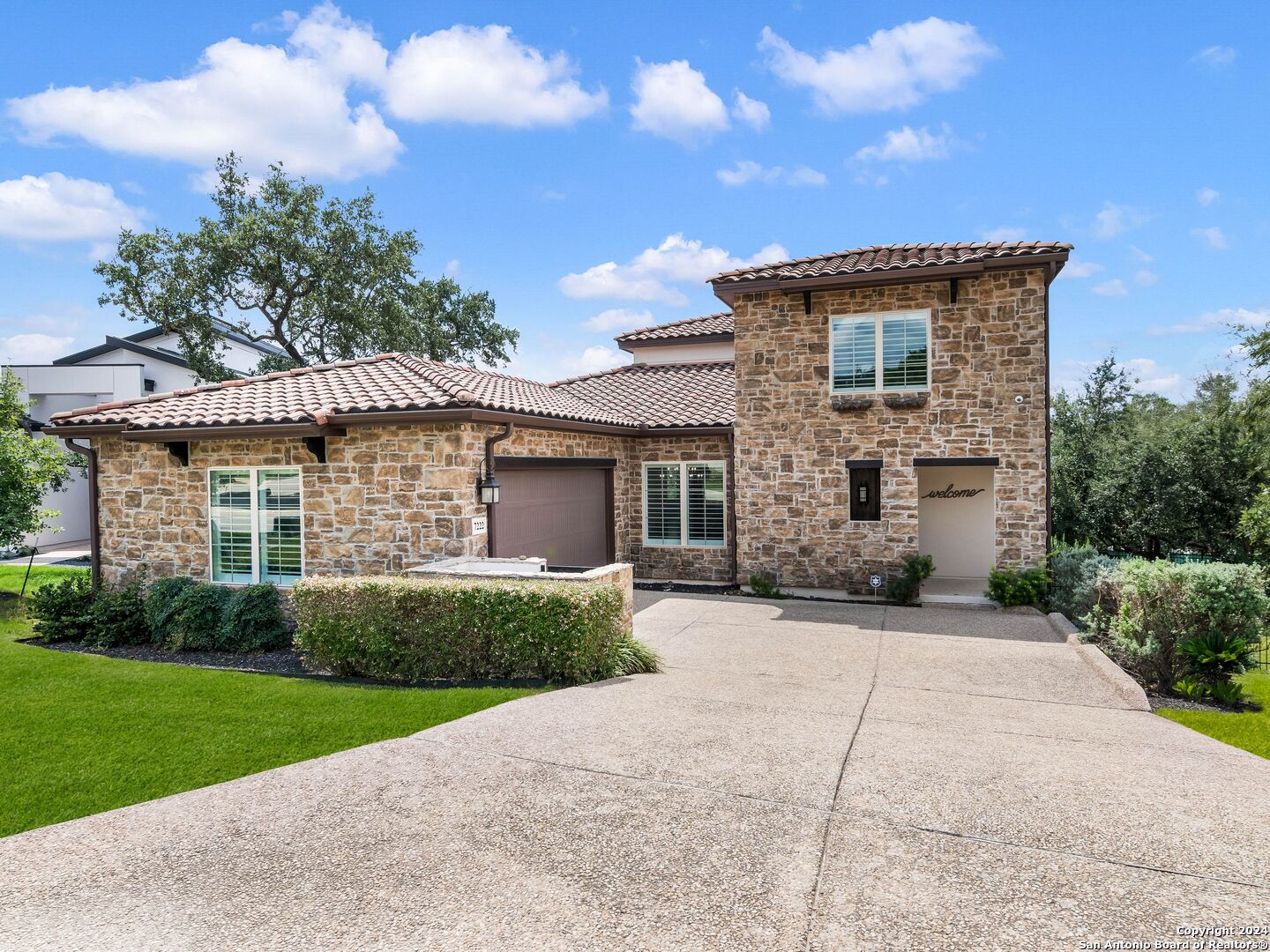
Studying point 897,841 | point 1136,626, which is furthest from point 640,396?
point 897,841

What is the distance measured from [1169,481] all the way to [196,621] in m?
19.4

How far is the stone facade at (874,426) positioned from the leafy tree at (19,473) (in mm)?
13198

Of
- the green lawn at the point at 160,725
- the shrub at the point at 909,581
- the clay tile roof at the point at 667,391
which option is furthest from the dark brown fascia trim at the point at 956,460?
the green lawn at the point at 160,725

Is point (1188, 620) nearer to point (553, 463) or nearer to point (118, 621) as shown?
point (553, 463)

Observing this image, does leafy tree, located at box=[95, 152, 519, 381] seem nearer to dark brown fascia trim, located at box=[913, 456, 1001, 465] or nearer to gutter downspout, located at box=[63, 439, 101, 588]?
gutter downspout, located at box=[63, 439, 101, 588]

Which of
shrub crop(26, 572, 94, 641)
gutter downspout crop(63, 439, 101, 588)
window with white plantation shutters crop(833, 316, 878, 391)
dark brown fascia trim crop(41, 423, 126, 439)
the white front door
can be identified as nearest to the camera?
dark brown fascia trim crop(41, 423, 126, 439)

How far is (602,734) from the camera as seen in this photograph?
19.1 ft

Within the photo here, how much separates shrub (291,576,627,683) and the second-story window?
22.8 ft

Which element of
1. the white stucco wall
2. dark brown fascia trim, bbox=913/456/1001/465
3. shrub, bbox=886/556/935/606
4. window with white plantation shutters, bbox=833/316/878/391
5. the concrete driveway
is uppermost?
the white stucco wall

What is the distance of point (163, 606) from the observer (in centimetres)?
1041

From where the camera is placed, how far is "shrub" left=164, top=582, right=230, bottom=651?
10039mm

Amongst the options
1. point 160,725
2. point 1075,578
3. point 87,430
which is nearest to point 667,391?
point 1075,578

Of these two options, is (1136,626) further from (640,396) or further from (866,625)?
(640,396)

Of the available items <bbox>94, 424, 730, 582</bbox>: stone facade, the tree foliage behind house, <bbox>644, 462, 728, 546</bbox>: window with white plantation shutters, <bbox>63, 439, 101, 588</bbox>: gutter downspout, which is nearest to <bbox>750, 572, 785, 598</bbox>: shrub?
<bbox>644, 462, 728, 546</bbox>: window with white plantation shutters
